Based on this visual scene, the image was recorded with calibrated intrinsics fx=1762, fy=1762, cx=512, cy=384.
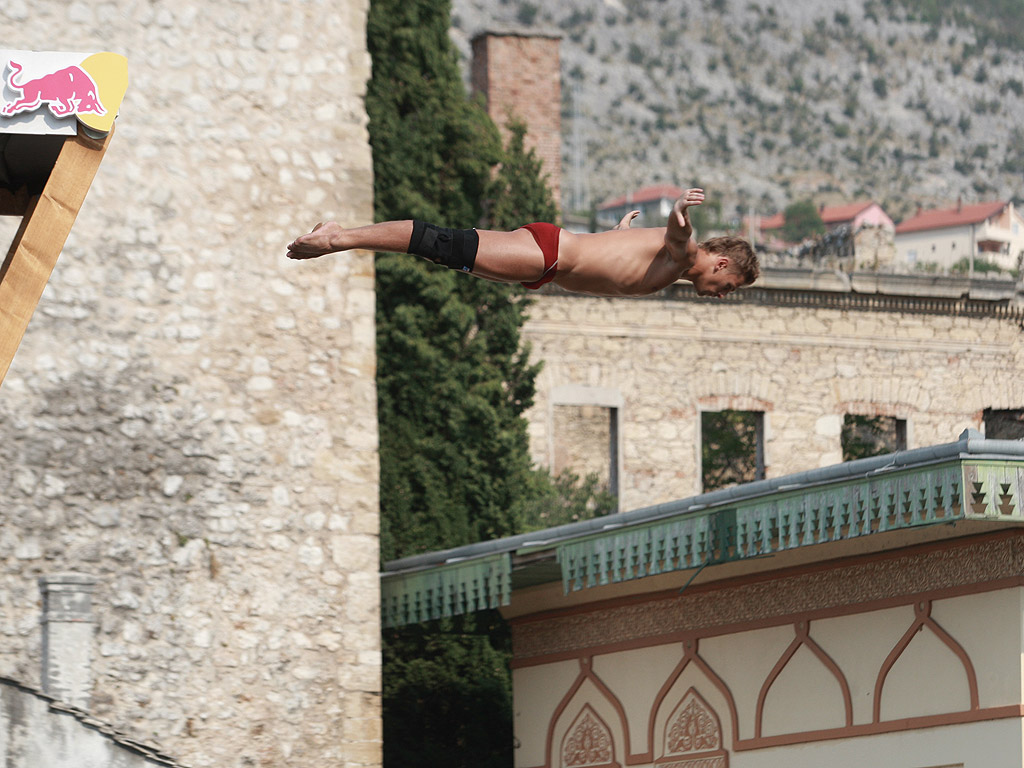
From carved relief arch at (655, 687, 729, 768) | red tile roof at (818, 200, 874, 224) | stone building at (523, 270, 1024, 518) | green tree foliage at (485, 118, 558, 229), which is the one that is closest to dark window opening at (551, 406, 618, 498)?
stone building at (523, 270, 1024, 518)

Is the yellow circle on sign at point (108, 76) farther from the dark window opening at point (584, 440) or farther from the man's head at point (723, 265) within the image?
the dark window opening at point (584, 440)

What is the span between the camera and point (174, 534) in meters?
11.6

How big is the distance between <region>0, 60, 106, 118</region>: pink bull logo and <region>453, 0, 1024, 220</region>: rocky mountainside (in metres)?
72.3

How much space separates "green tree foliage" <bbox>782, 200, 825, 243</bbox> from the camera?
2785 inches

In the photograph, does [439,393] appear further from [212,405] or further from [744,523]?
[744,523]

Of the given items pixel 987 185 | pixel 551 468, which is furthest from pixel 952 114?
pixel 551 468

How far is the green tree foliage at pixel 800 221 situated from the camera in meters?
70.8

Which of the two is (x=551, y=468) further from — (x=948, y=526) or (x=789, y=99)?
(x=789, y=99)

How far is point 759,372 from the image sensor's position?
21.1 m

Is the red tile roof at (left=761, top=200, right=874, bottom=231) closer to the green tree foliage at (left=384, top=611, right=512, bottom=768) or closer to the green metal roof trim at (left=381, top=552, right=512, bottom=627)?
the green tree foliage at (left=384, top=611, right=512, bottom=768)

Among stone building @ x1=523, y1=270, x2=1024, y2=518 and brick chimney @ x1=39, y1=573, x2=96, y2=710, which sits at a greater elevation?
stone building @ x1=523, y1=270, x2=1024, y2=518

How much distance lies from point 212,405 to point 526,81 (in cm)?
1192

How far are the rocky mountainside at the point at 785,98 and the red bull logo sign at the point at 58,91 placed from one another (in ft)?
237

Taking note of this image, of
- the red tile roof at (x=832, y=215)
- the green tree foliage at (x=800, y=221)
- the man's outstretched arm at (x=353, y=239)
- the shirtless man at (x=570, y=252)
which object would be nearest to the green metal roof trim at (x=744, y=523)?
the shirtless man at (x=570, y=252)
